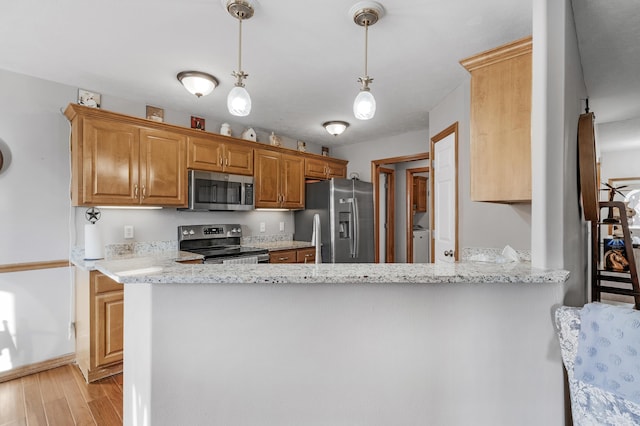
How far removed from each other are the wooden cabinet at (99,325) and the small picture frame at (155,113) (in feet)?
5.29

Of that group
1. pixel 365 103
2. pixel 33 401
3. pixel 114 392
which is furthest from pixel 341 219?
pixel 33 401

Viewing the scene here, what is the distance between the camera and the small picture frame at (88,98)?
113 inches

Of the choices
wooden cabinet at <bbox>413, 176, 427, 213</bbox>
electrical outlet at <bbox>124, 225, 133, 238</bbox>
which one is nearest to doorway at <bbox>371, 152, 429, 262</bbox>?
wooden cabinet at <bbox>413, 176, 427, 213</bbox>

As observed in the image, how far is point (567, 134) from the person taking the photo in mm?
1438

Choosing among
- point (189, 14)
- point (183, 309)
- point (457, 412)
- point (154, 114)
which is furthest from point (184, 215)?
point (457, 412)

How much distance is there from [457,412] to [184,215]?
10.3 feet

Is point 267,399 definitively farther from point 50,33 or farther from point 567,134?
point 50,33

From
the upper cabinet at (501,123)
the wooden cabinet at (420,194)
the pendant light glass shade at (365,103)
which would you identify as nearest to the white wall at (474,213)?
the upper cabinet at (501,123)

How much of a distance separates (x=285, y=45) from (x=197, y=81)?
84cm

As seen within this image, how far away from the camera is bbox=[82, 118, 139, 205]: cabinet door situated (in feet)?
8.72

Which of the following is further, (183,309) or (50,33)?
(50,33)

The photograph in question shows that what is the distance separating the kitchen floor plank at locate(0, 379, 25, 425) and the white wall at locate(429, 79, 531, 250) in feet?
11.2

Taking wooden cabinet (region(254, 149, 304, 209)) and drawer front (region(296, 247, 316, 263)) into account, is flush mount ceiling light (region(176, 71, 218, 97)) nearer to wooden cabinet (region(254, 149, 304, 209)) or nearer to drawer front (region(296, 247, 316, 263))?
wooden cabinet (region(254, 149, 304, 209))

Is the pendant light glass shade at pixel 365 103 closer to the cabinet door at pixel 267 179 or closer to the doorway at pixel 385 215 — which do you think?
the cabinet door at pixel 267 179
